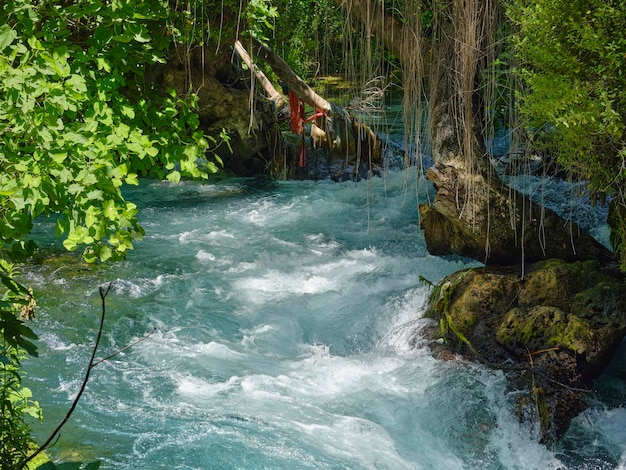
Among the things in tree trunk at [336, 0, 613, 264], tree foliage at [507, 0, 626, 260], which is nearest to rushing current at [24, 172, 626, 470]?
tree trunk at [336, 0, 613, 264]

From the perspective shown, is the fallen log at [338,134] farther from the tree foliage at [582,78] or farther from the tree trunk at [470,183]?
the tree foliage at [582,78]

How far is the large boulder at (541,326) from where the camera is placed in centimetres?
487

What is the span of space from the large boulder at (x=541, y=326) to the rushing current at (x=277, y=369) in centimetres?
15

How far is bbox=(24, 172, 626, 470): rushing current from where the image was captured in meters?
4.47

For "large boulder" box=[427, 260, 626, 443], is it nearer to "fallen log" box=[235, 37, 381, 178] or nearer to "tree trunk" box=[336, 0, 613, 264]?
"tree trunk" box=[336, 0, 613, 264]

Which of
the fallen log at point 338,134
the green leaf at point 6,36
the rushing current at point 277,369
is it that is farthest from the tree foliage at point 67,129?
the fallen log at point 338,134

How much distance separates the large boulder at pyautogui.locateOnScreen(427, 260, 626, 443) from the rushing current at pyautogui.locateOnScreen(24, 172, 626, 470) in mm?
155

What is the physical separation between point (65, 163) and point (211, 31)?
2884mm

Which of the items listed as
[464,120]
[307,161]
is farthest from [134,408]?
[307,161]

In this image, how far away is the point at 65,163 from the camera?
12.2 feet

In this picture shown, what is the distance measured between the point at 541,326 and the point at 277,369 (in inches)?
75.7

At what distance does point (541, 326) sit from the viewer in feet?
16.9

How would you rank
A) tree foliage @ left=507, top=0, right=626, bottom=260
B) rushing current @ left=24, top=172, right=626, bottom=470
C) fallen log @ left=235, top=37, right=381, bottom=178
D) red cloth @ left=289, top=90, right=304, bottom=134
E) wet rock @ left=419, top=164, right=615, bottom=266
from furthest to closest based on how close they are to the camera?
red cloth @ left=289, top=90, right=304, bottom=134 < fallen log @ left=235, top=37, right=381, bottom=178 < wet rock @ left=419, top=164, right=615, bottom=266 < rushing current @ left=24, top=172, right=626, bottom=470 < tree foliage @ left=507, top=0, right=626, bottom=260

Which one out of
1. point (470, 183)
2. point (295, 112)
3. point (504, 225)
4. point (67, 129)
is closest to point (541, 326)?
point (504, 225)
